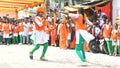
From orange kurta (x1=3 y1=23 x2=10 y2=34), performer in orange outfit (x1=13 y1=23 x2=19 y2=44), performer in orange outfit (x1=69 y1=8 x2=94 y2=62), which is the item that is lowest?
performer in orange outfit (x1=13 y1=23 x2=19 y2=44)

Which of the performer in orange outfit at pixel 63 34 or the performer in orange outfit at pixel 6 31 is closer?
the performer in orange outfit at pixel 63 34

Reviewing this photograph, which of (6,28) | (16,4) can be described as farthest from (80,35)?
(16,4)

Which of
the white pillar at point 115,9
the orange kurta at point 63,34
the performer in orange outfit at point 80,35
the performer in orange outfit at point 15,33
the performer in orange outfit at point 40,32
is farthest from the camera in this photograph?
the performer in orange outfit at point 15,33

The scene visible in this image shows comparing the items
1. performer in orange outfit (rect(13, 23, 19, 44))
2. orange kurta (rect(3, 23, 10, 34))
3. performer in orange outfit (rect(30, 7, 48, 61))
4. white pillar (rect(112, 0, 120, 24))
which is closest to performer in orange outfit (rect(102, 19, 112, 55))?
performer in orange outfit (rect(30, 7, 48, 61))

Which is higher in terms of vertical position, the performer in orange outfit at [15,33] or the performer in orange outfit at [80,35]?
the performer in orange outfit at [80,35]

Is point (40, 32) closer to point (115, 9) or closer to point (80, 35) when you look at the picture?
point (80, 35)

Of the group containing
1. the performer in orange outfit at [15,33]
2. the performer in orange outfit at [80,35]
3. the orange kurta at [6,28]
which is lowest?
the performer in orange outfit at [15,33]

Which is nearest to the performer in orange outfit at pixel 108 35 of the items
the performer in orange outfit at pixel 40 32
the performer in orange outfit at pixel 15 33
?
the performer in orange outfit at pixel 40 32

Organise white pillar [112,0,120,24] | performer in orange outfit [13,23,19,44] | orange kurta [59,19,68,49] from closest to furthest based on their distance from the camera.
→ orange kurta [59,19,68,49], white pillar [112,0,120,24], performer in orange outfit [13,23,19,44]

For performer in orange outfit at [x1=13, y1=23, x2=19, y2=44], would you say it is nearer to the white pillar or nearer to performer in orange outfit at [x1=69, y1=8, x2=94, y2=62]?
the white pillar

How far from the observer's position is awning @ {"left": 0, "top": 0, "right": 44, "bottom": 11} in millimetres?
27806

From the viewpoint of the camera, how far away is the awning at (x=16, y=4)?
2781cm

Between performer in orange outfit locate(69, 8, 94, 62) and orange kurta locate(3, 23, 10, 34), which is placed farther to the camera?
orange kurta locate(3, 23, 10, 34)

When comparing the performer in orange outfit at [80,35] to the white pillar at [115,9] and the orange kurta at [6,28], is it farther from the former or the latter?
the orange kurta at [6,28]
